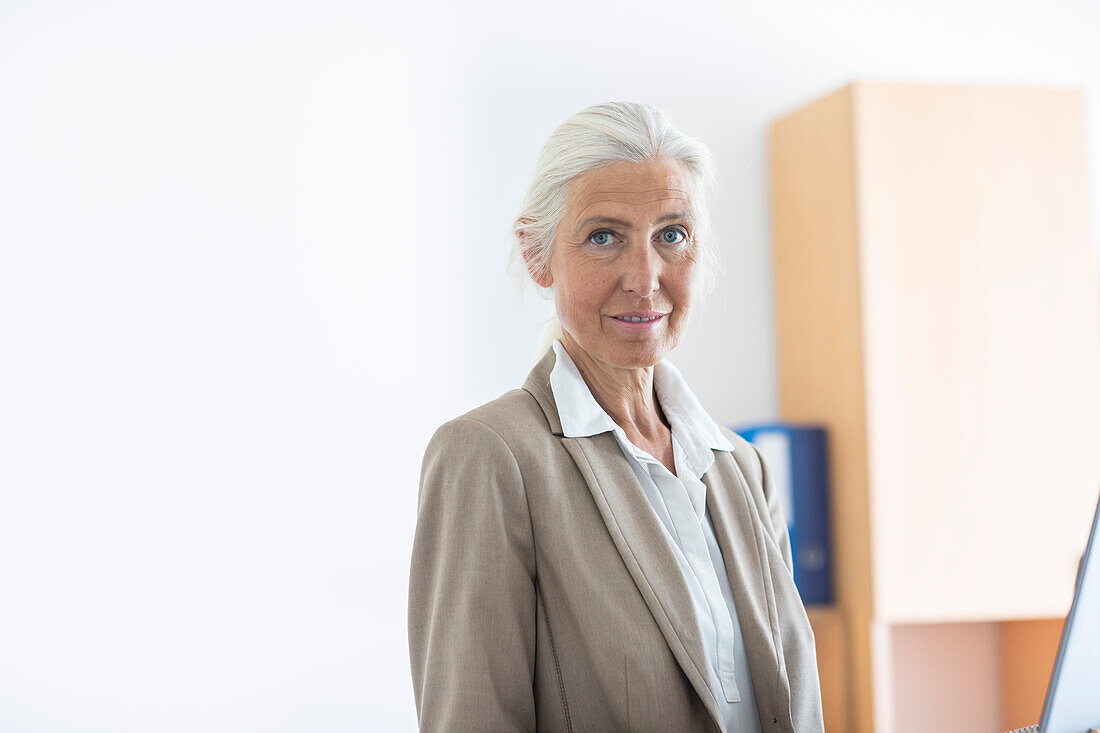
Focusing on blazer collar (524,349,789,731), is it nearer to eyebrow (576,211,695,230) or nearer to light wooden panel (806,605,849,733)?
eyebrow (576,211,695,230)

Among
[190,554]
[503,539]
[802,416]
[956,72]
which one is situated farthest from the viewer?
[956,72]

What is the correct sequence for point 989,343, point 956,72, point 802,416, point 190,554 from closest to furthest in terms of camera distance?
1. point 190,554
2. point 989,343
3. point 802,416
4. point 956,72

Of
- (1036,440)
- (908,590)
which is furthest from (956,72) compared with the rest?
(908,590)

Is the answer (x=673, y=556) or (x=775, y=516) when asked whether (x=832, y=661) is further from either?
(x=673, y=556)

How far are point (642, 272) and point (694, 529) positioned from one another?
1.10 feet

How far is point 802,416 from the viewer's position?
3.15m

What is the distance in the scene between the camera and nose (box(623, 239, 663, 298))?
1239mm

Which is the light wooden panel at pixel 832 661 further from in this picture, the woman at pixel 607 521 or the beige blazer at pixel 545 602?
the beige blazer at pixel 545 602

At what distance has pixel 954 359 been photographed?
2.87 meters

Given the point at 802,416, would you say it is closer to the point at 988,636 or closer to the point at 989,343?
the point at 989,343

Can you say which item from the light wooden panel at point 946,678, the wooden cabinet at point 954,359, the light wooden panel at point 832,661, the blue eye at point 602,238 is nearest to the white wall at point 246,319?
the wooden cabinet at point 954,359

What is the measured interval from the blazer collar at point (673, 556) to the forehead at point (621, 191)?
22 centimetres

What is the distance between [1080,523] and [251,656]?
2431 millimetres

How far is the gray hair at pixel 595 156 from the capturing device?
4.12ft
